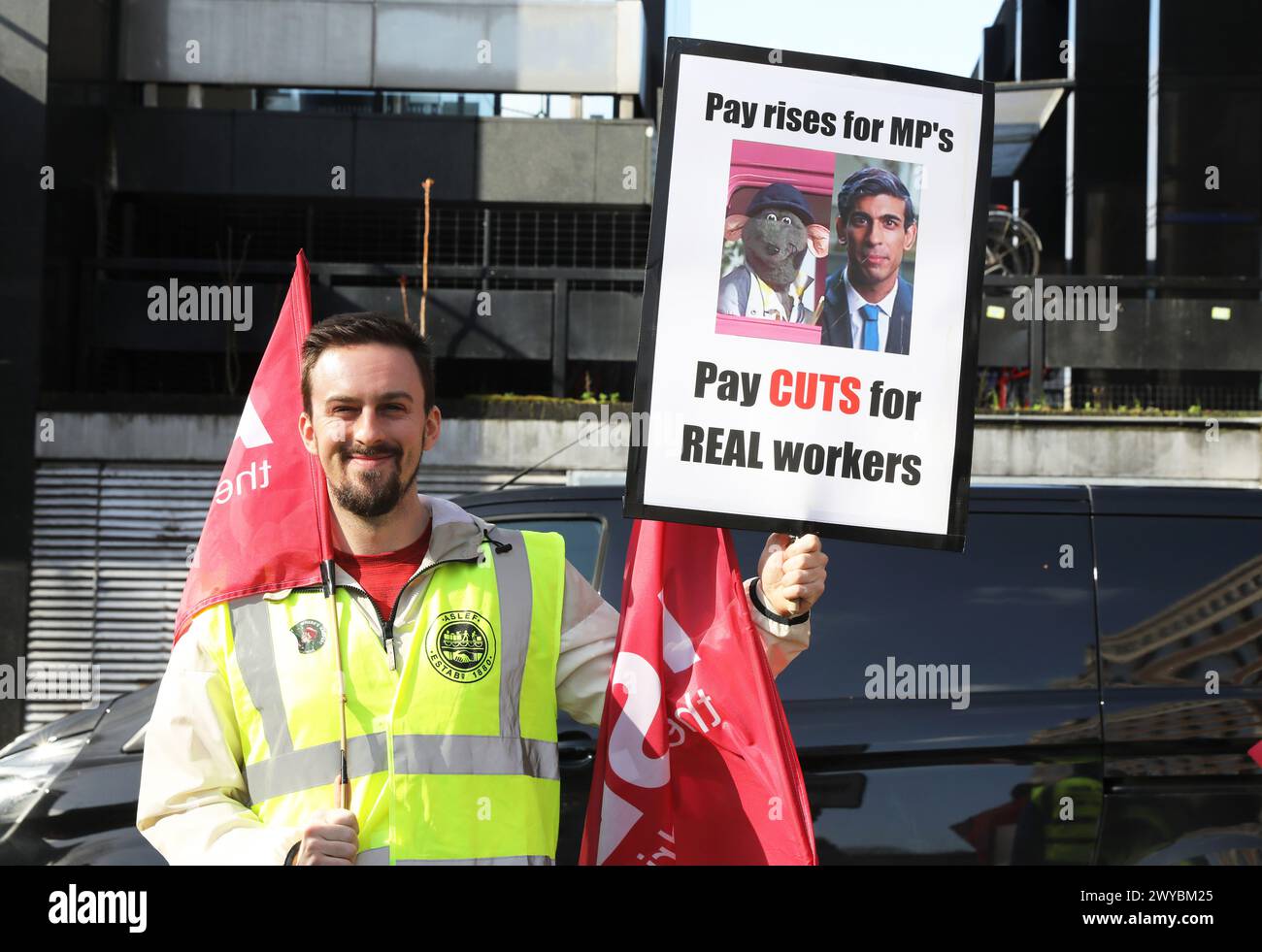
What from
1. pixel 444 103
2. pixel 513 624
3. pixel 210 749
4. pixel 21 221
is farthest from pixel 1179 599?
pixel 444 103

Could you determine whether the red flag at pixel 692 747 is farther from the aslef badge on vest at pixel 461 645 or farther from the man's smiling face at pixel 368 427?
the man's smiling face at pixel 368 427

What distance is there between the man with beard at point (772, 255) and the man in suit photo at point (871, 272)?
6 cm

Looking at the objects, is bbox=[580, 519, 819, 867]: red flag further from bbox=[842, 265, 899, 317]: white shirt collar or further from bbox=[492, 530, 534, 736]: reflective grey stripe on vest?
bbox=[842, 265, 899, 317]: white shirt collar

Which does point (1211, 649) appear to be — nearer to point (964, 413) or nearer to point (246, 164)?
point (964, 413)

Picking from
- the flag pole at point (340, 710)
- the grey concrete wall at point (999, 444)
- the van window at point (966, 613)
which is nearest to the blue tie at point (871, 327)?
the flag pole at point (340, 710)

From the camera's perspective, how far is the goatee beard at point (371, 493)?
8.45 ft

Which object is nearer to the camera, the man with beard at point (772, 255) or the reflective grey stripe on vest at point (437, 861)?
the reflective grey stripe on vest at point (437, 861)

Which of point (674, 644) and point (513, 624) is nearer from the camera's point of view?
point (513, 624)

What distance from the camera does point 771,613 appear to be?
279 centimetres

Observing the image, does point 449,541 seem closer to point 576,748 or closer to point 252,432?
point 252,432

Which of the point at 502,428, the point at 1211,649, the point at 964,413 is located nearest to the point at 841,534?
the point at 964,413

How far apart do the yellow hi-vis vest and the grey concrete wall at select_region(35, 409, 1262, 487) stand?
9.22m

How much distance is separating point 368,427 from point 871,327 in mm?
1027

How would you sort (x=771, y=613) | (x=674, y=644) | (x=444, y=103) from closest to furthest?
(x=771, y=613) < (x=674, y=644) < (x=444, y=103)
